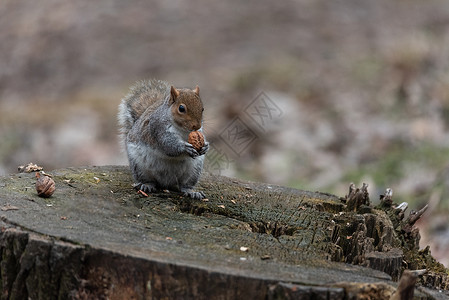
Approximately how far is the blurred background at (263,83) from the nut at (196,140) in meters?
1.75

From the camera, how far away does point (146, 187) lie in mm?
3242

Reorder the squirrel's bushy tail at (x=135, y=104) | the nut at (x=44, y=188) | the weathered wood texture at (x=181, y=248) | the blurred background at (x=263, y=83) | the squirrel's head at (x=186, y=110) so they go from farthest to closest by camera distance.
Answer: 1. the blurred background at (x=263, y=83)
2. the squirrel's bushy tail at (x=135, y=104)
3. the squirrel's head at (x=186, y=110)
4. the nut at (x=44, y=188)
5. the weathered wood texture at (x=181, y=248)

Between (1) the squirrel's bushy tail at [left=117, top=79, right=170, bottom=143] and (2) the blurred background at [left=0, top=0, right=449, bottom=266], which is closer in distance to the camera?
(1) the squirrel's bushy tail at [left=117, top=79, right=170, bottom=143]

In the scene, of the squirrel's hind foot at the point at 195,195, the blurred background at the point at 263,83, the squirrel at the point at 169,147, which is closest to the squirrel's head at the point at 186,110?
the squirrel at the point at 169,147

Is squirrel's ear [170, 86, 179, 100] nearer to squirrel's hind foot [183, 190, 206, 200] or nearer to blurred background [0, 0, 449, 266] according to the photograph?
squirrel's hind foot [183, 190, 206, 200]

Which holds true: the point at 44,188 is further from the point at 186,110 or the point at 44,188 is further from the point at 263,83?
the point at 263,83

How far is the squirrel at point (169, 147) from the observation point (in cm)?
324

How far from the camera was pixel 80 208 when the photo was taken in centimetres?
269

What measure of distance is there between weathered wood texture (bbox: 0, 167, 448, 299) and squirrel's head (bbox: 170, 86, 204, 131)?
41 cm

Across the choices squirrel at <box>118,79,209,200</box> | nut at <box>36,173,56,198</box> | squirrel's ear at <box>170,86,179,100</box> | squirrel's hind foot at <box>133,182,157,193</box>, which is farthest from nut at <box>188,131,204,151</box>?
nut at <box>36,173,56,198</box>

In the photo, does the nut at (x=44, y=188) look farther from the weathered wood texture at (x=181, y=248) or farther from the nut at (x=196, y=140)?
the nut at (x=196, y=140)

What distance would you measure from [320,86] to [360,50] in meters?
1.34

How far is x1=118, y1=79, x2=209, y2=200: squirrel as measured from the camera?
3.24 m

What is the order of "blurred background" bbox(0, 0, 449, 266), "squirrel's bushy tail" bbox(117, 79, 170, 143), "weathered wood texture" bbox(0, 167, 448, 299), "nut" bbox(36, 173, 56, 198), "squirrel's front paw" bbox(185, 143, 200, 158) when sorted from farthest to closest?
"blurred background" bbox(0, 0, 449, 266) → "squirrel's bushy tail" bbox(117, 79, 170, 143) → "squirrel's front paw" bbox(185, 143, 200, 158) → "nut" bbox(36, 173, 56, 198) → "weathered wood texture" bbox(0, 167, 448, 299)
